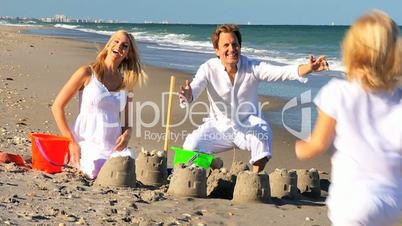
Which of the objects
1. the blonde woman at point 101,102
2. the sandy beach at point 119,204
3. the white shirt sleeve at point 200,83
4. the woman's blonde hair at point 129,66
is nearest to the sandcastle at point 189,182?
the sandy beach at point 119,204

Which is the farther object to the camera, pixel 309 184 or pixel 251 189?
pixel 309 184

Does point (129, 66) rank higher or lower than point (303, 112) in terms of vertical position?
higher

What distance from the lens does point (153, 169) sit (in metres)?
5.52

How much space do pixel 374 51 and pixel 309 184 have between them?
303 cm

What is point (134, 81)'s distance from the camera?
582 centimetres

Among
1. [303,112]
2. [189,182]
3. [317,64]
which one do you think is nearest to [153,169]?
[189,182]

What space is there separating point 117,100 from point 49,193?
1255 mm

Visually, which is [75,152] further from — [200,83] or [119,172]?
[200,83]

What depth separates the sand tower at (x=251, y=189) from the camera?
16.4 ft

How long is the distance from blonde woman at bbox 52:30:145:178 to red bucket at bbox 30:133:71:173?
0.31 feet

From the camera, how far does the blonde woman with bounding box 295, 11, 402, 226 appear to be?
2.82 m

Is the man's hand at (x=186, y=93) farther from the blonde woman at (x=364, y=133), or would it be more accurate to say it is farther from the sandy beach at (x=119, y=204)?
the blonde woman at (x=364, y=133)

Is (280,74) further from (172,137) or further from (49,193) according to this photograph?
(172,137)

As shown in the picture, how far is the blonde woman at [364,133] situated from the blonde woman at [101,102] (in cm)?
289
